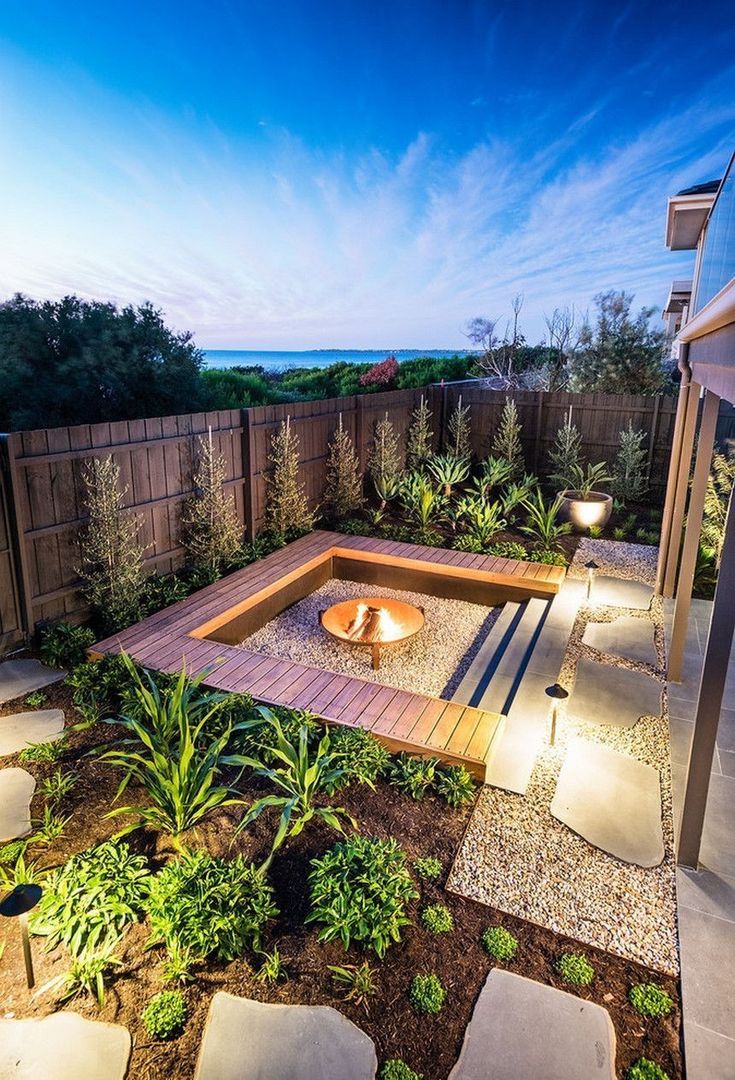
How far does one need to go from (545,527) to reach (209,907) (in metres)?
6.10

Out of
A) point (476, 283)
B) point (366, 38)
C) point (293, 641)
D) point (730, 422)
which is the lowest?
point (293, 641)

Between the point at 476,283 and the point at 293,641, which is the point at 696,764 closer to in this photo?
the point at 293,641

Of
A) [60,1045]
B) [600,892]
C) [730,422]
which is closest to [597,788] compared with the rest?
[600,892]

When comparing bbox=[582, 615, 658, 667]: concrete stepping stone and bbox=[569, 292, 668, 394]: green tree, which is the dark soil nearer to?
bbox=[582, 615, 658, 667]: concrete stepping stone

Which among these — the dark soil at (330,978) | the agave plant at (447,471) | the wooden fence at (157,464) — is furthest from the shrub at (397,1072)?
the agave plant at (447,471)

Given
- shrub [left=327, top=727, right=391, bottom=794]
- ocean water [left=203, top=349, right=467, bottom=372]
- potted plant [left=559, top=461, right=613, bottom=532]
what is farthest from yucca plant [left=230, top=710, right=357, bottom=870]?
ocean water [left=203, top=349, right=467, bottom=372]

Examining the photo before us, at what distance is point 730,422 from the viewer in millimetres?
9820

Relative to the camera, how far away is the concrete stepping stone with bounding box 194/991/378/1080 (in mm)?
2026

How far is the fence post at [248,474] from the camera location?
7070mm

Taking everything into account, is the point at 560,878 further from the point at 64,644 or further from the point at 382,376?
the point at 382,376

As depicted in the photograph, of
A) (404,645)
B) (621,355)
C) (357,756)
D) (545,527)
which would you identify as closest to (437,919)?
(357,756)

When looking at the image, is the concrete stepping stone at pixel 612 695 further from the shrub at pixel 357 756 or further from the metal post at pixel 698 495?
the shrub at pixel 357 756

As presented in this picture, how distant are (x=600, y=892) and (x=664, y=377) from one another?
12.9 m

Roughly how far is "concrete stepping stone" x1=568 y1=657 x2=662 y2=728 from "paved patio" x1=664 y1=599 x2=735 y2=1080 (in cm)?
22
